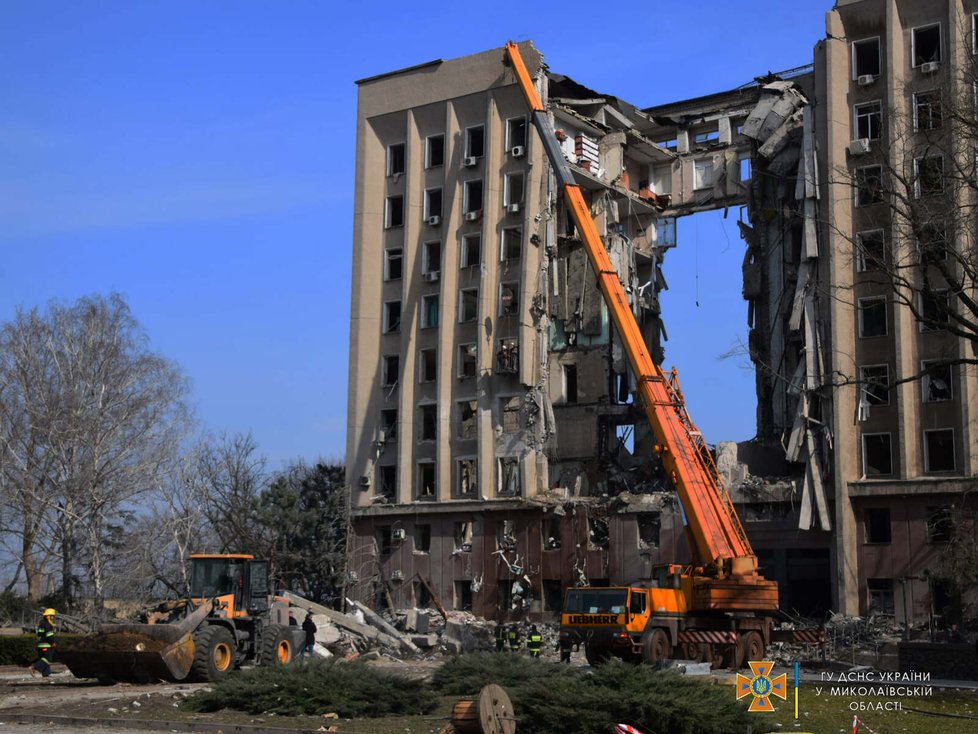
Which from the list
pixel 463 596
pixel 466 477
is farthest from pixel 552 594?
pixel 466 477

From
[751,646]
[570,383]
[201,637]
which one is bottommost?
[751,646]

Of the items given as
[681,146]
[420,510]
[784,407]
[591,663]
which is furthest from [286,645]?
[681,146]

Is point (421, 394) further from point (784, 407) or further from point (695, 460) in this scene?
point (695, 460)

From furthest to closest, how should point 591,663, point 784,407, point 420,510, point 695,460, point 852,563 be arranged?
point 420,510, point 784,407, point 852,563, point 695,460, point 591,663

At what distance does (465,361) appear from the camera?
181ft

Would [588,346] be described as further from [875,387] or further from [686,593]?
[686,593]

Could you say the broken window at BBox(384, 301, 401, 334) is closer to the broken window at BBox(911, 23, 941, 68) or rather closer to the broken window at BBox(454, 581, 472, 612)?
the broken window at BBox(454, 581, 472, 612)

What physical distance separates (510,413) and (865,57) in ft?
68.7

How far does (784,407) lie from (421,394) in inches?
661

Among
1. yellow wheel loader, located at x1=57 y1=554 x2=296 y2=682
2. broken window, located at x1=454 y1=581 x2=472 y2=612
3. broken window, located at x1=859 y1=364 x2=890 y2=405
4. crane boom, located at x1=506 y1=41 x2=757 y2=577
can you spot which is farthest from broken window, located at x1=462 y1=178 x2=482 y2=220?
yellow wheel loader, located at x1=57 y1=554 x2=296 y2=682

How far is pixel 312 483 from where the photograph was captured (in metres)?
57.8

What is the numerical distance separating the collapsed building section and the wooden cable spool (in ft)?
107

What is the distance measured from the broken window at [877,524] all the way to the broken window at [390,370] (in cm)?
2305

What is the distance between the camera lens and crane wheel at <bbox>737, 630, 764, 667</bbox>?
32656mm
